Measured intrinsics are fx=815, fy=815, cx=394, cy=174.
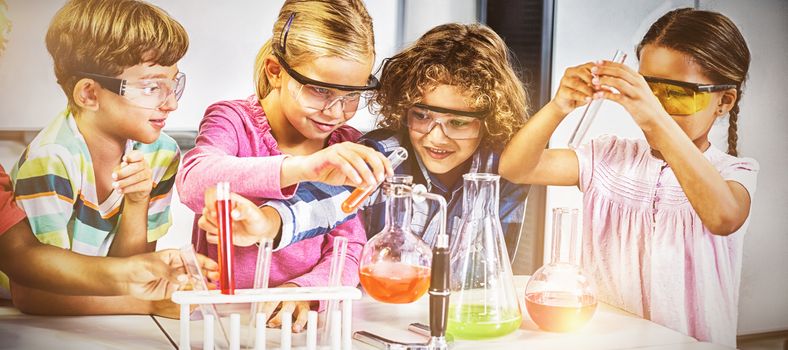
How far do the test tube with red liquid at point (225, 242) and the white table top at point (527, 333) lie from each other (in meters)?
0.13

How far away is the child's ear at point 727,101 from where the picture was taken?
2076 millimetres

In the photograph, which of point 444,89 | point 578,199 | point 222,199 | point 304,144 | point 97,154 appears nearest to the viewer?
point 222,199

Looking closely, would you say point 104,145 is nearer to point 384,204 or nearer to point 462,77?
point 384,204

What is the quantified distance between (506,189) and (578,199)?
22 centimetres

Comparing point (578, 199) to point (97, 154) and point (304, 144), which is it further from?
point (97, 154)

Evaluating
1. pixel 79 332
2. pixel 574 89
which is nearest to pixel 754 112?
pixel 574 89

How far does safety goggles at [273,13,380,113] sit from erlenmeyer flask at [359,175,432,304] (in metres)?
0.24

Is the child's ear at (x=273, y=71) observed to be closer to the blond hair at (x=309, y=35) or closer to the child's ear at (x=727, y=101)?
the blond hair at (x=309, y=35)

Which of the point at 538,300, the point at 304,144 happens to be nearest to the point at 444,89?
the point at 304,144

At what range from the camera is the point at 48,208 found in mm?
1563

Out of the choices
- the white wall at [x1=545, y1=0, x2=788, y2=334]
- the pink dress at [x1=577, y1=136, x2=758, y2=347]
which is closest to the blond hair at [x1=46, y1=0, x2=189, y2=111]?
the white wall at [x1=545, y1=0, x2=788, y2=334]

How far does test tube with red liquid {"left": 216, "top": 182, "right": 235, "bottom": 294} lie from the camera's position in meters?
1.44

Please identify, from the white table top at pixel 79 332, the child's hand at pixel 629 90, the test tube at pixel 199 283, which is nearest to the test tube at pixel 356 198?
the test tube at pixel 199 283

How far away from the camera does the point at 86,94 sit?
1573mm
